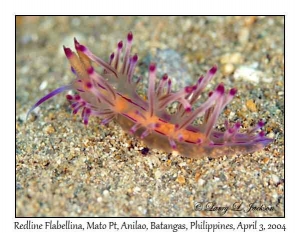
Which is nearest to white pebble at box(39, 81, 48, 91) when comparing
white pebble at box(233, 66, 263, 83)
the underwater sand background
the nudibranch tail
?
the underwater sand background

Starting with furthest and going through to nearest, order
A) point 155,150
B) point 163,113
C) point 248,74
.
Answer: point 248,74 < point 155,150 < point 163,113

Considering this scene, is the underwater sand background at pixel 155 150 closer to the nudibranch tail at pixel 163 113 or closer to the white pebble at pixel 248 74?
the white pebble at pixel 248 74

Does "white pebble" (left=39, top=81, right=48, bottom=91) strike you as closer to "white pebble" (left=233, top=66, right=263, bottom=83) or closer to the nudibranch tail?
the nudibranch tail

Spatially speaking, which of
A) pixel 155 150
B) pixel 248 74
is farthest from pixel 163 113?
pixel 248 74

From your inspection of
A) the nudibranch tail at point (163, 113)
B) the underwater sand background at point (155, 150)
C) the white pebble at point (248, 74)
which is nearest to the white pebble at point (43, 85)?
the underwater sand background at point (155, 150)

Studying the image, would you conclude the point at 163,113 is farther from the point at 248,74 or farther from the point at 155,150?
the point at 248,74
